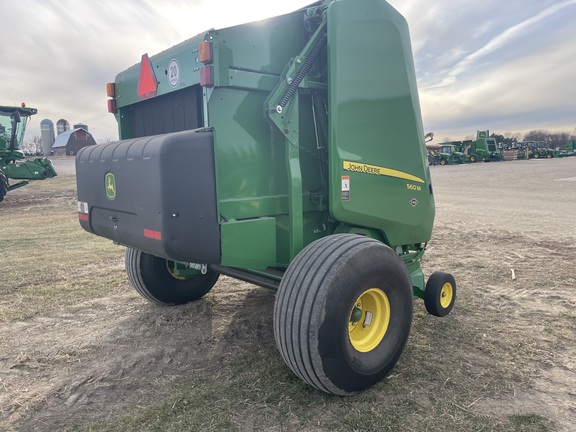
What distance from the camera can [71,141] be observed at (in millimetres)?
64625

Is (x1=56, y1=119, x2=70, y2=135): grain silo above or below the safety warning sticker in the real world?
above

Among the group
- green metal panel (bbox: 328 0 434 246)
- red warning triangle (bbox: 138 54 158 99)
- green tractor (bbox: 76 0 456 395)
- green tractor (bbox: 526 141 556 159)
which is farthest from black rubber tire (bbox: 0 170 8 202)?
→ green tractor (bbox: 526 141 556 159)

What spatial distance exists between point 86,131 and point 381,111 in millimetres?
70256

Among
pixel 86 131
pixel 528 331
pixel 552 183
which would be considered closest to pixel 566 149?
pixel 552 183

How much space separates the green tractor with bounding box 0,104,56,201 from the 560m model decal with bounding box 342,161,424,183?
564 inches

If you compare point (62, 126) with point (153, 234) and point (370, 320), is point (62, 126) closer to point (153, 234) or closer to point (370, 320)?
point (153, 234)

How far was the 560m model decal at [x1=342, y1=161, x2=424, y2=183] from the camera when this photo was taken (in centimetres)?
312

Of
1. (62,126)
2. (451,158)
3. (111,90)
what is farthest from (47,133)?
(111,90)

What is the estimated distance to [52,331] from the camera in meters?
3.82

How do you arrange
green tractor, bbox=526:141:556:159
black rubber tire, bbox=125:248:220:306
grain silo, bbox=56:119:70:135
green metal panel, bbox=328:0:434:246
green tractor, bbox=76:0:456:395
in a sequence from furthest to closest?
grain silo, bbox=56:119:70:135
green tractor, bbox=526:141:556:159
black rubber tire, bbox=125:248:220:306
green metal panel, bbox=328:0:434:246
green tractor, bbox=76:0:456:395

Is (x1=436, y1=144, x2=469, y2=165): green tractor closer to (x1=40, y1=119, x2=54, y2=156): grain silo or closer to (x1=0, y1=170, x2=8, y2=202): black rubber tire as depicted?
(x1=0, y1=170, x2=8, y2=202): black rubber tire

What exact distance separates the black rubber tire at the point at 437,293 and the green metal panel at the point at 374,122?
45cm

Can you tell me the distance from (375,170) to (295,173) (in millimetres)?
659

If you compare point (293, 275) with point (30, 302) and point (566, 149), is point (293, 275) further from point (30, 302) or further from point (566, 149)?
point (566, 149)
